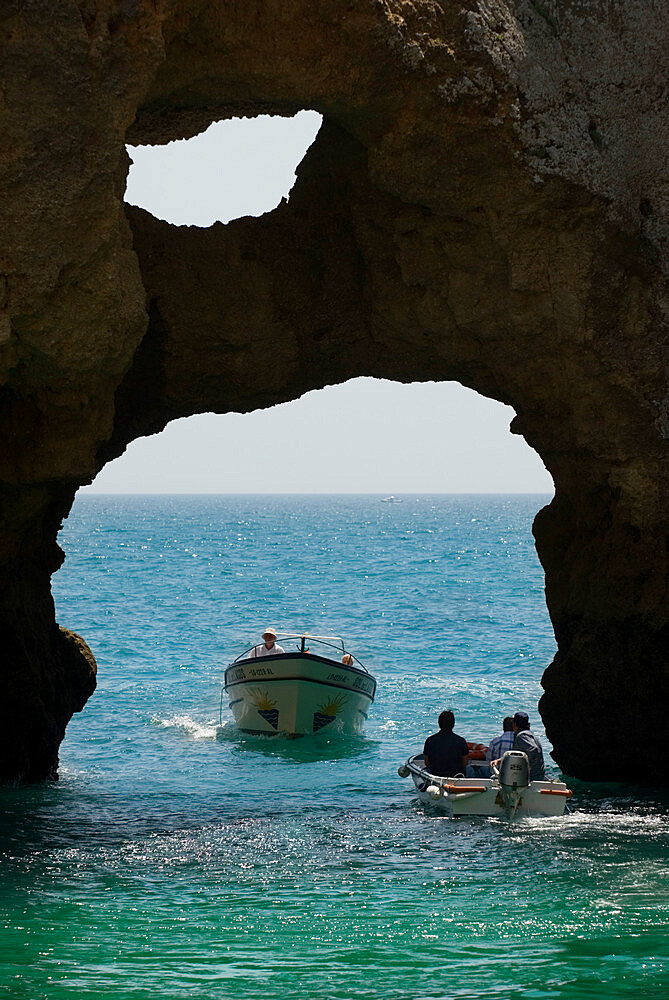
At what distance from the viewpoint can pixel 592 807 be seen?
1563 centimetres

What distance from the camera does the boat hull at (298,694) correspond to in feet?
73.0

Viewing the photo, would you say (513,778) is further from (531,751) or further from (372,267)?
(372,267)

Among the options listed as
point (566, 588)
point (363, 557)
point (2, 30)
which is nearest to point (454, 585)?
point (363, 557)

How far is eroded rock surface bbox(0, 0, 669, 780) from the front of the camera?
40.3 feet

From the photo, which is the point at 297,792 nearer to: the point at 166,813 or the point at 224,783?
the point at 224,783

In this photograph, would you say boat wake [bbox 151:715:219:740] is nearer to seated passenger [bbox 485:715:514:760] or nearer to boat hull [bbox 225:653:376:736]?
boat hull [bbox 225:653:376:736]

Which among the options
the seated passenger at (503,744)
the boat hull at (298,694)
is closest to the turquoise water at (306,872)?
the boat hull at (298,694)

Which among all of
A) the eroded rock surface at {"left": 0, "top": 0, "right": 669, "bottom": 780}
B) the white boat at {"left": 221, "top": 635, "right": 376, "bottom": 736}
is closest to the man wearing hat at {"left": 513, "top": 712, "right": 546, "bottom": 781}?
the eroded rock surface at {"left": 0, "top": 0, "right": 669, "bottom": 780}

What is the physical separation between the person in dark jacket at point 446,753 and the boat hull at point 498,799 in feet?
2.76

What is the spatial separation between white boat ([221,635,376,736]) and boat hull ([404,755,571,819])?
716cm

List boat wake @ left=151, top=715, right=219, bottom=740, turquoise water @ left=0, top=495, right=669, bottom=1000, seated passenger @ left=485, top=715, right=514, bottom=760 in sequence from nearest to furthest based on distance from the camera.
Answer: turquoise water @ left=0, top=495, right=669, bottom=1000, seated passenger @ left=485, top=715, right=514, bottom=760, boat wake @ left=151, top=715, right=219, bottom=740

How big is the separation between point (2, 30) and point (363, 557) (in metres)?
74.0

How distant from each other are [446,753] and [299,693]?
6.52 m

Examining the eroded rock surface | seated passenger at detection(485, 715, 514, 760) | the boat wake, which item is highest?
the eroded rock surface
